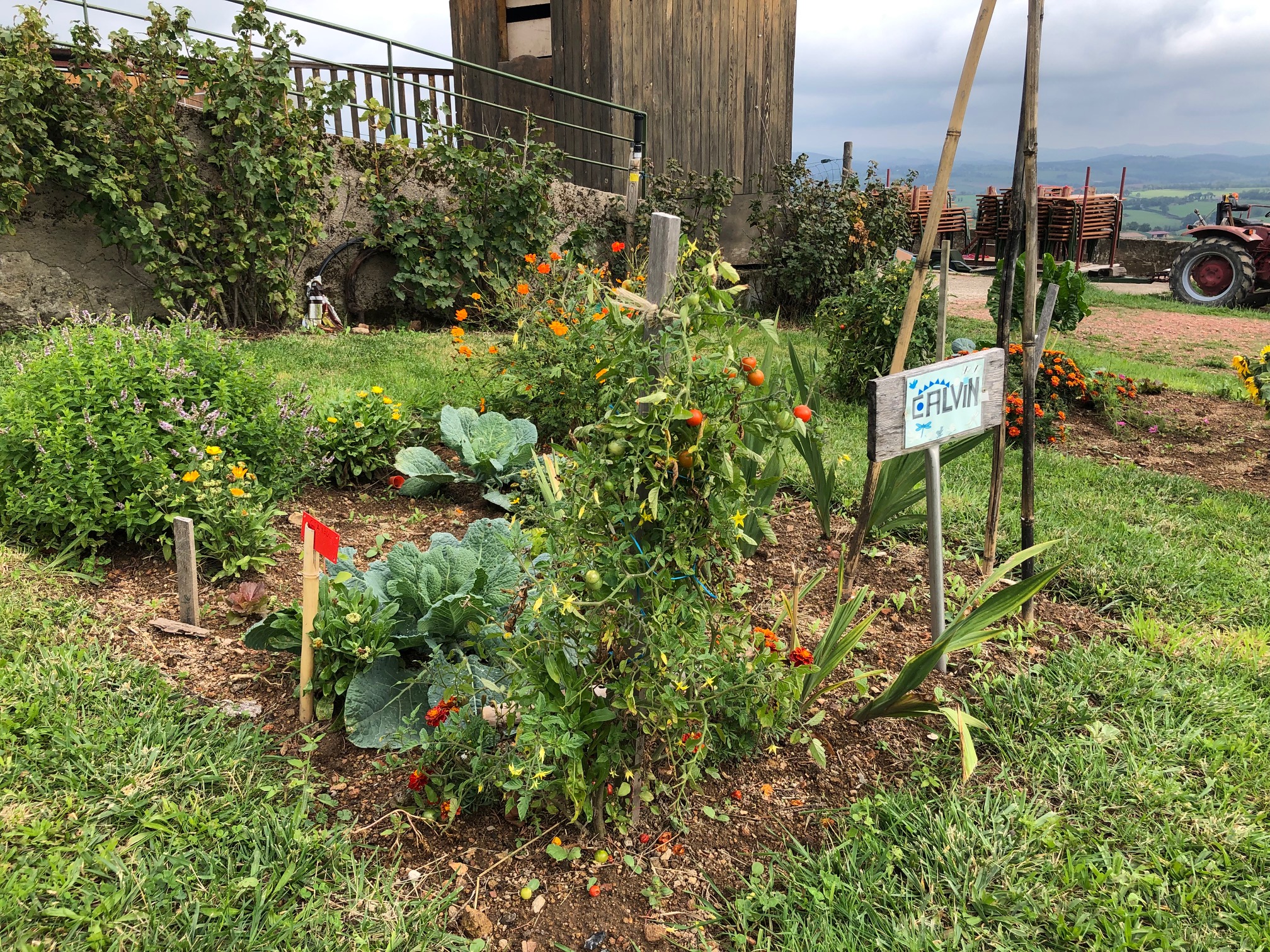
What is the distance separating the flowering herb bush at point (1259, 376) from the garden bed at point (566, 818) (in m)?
2.78

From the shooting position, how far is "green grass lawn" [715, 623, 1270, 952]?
5.86 ft

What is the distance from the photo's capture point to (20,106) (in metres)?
5.23

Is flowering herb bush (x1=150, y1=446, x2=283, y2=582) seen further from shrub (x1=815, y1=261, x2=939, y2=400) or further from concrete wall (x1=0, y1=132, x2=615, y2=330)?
shrub (x1=815, y1=261, x2=939, y2=400)

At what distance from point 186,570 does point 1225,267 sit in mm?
13877

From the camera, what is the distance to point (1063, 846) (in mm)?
1982

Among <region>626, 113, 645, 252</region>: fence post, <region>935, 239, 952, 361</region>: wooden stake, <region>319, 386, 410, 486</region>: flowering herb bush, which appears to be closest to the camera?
<region>935, 239, 952, 361</region>: wooden stake

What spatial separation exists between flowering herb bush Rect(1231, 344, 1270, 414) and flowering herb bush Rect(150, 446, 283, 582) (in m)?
5.33

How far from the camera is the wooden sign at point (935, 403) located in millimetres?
2281

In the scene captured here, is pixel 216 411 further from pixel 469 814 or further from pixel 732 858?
pixel 732 858

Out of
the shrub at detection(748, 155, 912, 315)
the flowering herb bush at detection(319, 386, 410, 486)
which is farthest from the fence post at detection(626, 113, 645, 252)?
the flowering herb bush at detection(319, 386, 410, 486)

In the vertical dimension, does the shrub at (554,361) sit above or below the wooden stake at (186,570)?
above

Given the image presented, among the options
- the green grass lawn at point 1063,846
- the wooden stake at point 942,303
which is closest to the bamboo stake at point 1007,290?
the wooden stake at point 942,303

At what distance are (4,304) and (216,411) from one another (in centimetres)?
384

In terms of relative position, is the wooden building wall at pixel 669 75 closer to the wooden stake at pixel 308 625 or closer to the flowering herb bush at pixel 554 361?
the flowering herb bush at pixel 554 361
